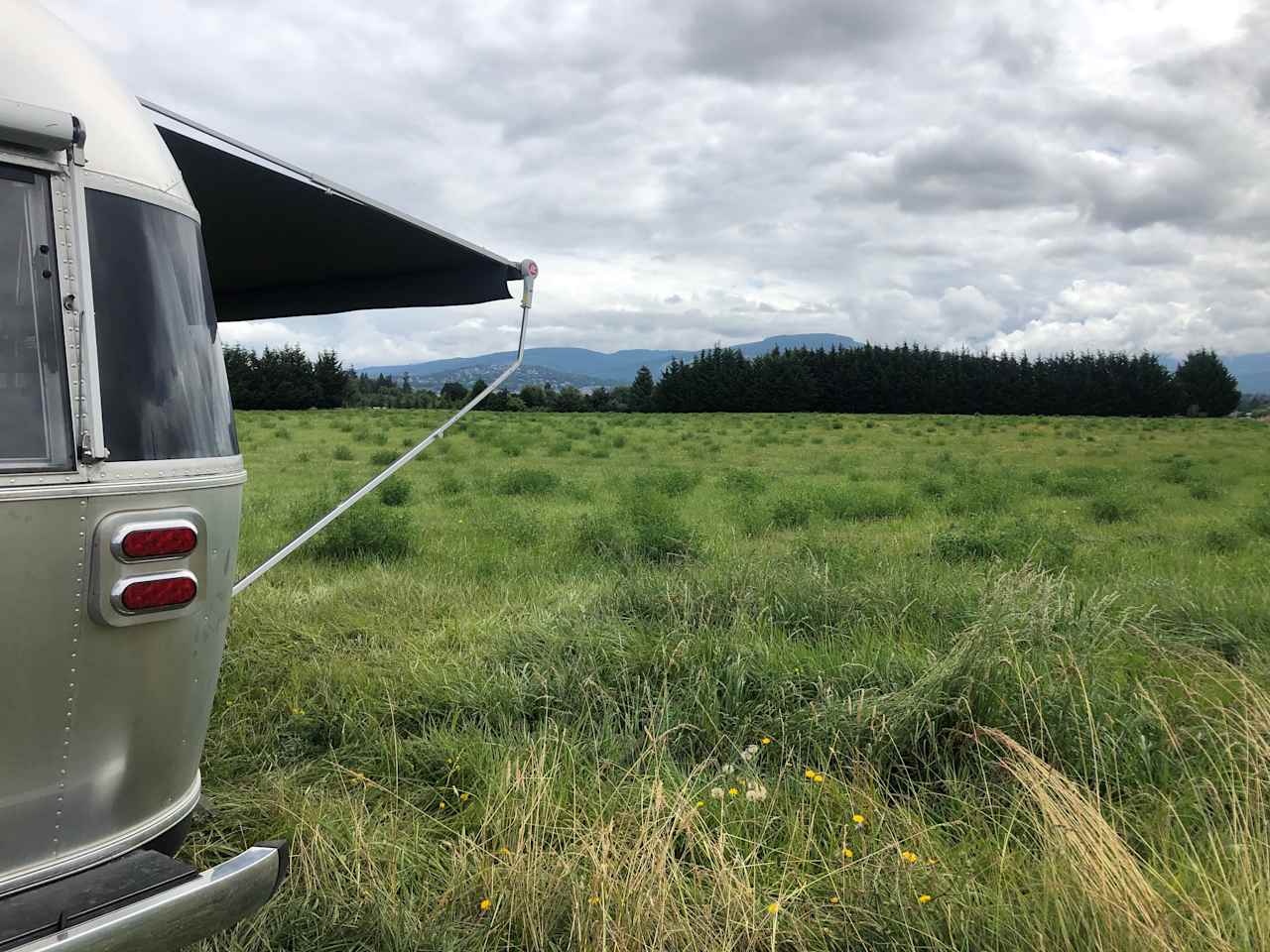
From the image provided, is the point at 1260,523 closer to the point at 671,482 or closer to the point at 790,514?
the point at 790,514

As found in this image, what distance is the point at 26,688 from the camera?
2.13 meters

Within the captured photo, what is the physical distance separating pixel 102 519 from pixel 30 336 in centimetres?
46

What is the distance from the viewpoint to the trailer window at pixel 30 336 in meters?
2.13

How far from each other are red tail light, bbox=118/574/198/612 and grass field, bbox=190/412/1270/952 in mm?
1093

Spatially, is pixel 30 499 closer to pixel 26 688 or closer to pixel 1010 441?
pixel 26 688

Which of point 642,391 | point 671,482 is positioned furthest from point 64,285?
point 642,391

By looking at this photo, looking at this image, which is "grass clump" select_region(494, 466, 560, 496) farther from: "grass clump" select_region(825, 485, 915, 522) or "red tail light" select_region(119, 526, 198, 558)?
"red tail light" select_region(119, 526, 198, 558)

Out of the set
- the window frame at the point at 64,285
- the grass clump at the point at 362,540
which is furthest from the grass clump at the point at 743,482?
the window frame at the point at 64,285

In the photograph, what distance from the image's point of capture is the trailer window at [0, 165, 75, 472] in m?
2.13

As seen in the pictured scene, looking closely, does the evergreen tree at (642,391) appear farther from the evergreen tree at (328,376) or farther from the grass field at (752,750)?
the grass field at (752,750)

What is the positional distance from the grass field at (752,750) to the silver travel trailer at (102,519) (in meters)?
0.64

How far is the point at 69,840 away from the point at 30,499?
0.85 m

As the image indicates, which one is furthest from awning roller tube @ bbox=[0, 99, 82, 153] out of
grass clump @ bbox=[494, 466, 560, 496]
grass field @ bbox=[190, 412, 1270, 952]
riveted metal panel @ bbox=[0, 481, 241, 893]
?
grass clump @ bbox=[494, 466, 560, 496]

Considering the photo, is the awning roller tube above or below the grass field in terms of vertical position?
above
